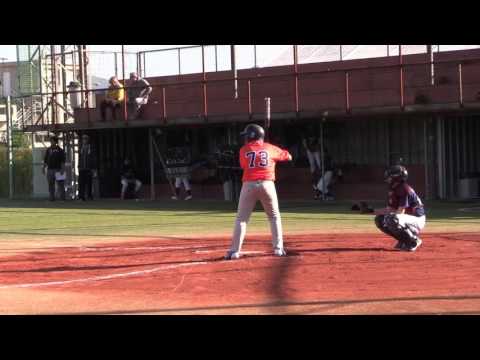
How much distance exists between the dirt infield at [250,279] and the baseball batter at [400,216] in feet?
1.07

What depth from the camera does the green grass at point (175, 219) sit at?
59.7 ft

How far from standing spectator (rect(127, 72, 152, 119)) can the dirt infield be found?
16.6 m

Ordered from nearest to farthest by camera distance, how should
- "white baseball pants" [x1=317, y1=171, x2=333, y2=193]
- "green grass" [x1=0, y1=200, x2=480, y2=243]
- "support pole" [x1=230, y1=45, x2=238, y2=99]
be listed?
"green grass" [x1=0, y1=200, x2=480, y2=243] < "white baseball pants" [x1=317, y1=171, x2=333, y2=193] < "support pole" [x1=230, y1=45, x2=238, y2=99]

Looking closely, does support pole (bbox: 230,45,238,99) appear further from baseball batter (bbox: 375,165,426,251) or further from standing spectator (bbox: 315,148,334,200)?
baseball batter (bbox: 375,165,426,251)

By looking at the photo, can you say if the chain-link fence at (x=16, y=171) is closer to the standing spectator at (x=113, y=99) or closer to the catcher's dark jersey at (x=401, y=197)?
the standing spectator at (x=113, y=99)

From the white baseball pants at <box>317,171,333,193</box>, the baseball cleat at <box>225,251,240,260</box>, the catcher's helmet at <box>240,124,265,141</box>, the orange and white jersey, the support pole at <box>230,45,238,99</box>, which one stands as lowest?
the baseball cleat at <box>225,251,240,260</box>

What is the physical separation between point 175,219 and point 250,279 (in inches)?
453

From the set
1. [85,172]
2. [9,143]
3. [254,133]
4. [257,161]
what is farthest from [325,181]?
[257,161]

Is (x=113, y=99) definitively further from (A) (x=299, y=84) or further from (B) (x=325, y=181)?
(B) (x=325, y=181)

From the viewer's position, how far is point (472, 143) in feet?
90.2

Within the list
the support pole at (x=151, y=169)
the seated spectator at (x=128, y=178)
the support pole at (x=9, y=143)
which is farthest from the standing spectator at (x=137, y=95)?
the support pole at (x=9, y=143)

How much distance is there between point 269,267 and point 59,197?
24438 millimetres

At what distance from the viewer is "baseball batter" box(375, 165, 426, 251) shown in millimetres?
13148

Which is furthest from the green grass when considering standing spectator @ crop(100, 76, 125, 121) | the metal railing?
standing spectator @ crop(100, 76, 125, 121)
